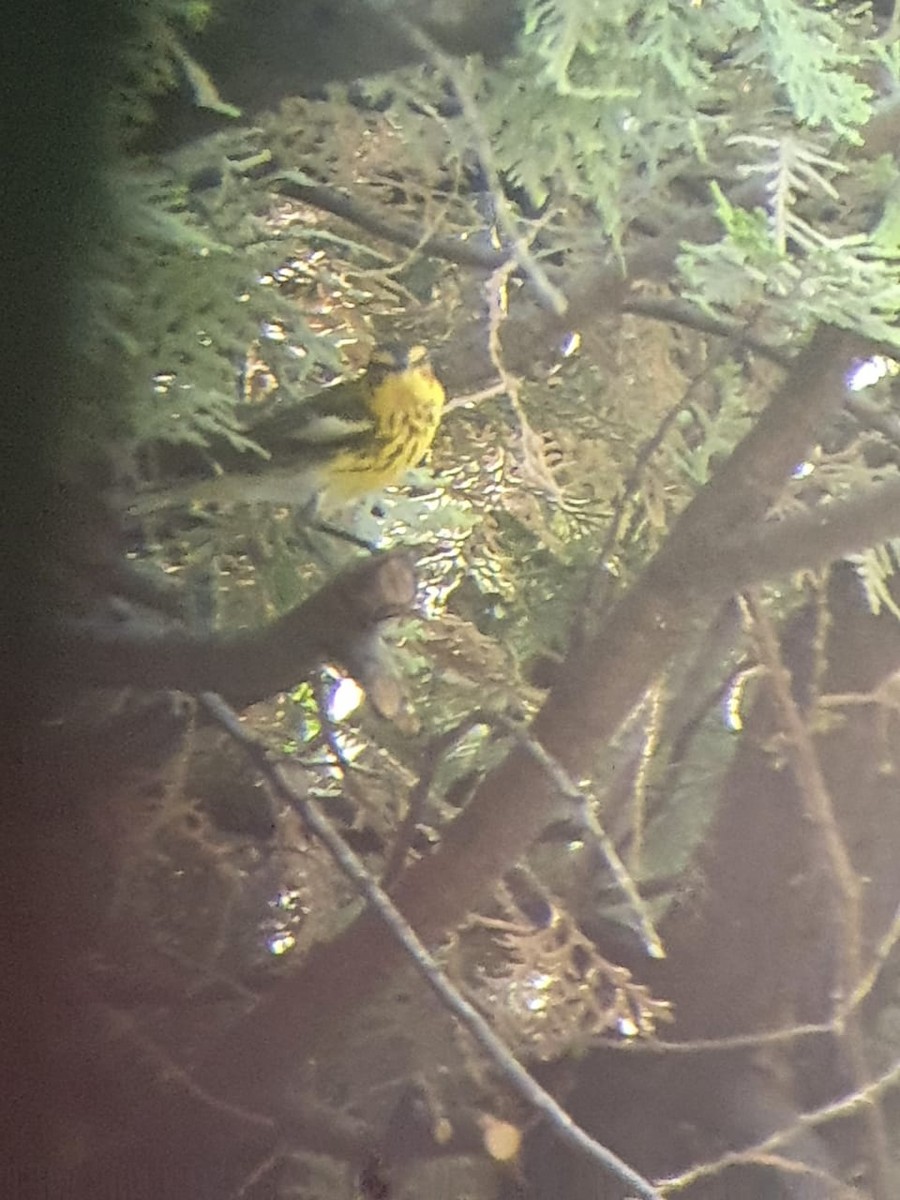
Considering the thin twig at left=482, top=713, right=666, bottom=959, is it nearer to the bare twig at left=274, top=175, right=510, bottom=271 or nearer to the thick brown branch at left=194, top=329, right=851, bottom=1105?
the thick brown branch at left=194, top=329, right=851, bottom=1105

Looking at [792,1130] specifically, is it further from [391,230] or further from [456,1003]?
[391,230]

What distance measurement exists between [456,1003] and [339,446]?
0.94 ft

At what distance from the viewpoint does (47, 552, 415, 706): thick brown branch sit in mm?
530

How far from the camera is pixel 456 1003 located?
566 mm

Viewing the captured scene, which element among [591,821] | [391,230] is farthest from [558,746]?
[391,230]

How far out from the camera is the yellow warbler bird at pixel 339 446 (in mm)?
549

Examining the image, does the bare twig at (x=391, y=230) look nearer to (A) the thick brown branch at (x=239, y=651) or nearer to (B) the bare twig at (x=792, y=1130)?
(A) the thick brown branch at (x=239, y=651)

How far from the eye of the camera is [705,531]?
1.94 feet

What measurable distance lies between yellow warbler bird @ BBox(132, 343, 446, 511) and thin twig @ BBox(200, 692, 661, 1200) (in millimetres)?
144

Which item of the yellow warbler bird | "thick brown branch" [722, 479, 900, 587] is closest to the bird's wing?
the yellow warbler bird

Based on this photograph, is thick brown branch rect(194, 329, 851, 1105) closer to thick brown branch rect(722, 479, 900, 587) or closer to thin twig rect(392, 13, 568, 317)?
thick brown branch rect(722, 479, 900, 587)

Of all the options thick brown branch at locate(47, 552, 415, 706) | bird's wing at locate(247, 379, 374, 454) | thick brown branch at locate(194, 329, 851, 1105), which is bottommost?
thick brown branch at locate(194, 329, 851, 1105)

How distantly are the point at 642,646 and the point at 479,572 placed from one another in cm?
9

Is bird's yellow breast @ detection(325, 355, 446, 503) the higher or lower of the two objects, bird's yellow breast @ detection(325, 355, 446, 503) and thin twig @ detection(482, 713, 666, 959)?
the higher
